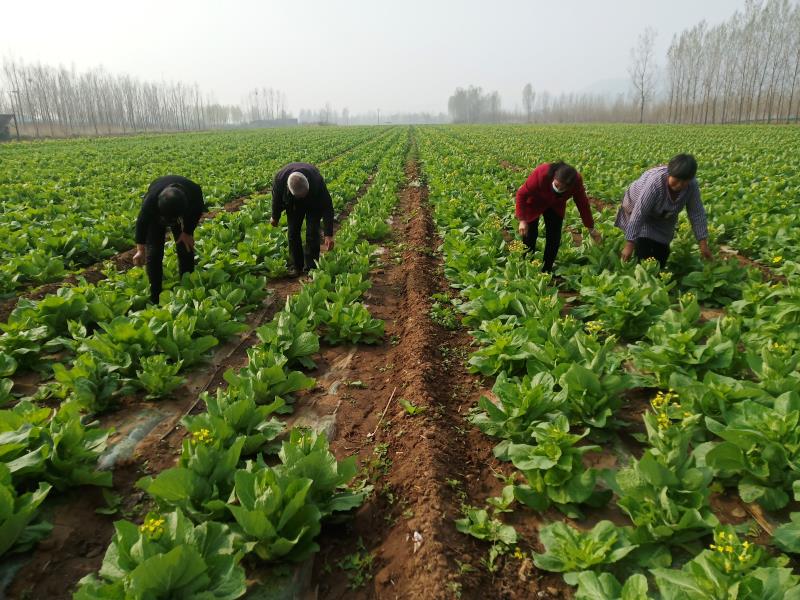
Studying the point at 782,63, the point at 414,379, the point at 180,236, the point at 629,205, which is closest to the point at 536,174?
the point at 629,205

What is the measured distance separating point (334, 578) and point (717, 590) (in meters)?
1.96

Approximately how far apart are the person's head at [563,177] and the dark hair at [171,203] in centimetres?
466

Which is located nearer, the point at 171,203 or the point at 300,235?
the point at 171,203

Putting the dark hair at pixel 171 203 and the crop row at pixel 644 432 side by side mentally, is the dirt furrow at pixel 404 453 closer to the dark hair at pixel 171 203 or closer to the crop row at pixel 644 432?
the crop row at pixel 644 432

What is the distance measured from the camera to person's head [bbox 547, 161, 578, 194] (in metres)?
6.12

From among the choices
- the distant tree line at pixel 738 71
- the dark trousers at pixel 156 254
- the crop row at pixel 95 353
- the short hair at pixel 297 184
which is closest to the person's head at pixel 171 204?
the dark trousers at pixel 156 254

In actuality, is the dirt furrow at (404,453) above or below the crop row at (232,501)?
below

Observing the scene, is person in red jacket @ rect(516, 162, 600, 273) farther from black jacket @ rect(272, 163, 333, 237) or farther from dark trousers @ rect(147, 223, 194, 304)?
dark trousers @ rect(147, 223, 194, 304)

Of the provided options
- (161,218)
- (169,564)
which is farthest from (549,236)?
(169,564)

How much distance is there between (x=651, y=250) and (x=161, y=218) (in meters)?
6.53

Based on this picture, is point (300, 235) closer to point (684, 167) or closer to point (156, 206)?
point (156, 206)

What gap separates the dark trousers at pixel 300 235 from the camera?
7582 mm

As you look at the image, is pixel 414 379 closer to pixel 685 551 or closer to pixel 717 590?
pixel 685 551

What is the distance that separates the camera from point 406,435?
3996 millimetres
